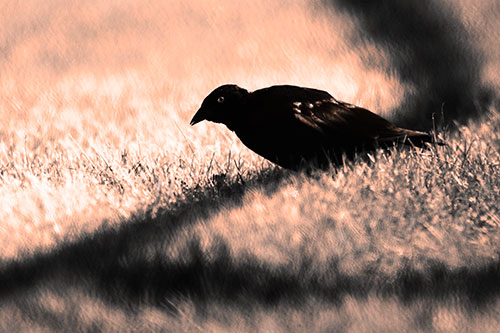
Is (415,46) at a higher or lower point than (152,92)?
lower

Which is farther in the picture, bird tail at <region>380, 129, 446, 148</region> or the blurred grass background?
bird tail at <region>380, 129, 446, 148</region>

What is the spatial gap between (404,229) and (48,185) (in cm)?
167

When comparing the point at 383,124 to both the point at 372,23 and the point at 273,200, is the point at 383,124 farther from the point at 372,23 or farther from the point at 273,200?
the point at 372,23

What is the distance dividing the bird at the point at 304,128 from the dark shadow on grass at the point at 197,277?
0.43 metres

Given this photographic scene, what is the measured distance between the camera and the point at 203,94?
483 cm

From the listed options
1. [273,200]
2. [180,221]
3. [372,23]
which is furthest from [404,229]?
[372,23]

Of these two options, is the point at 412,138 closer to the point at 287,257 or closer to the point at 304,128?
the point at 304,128

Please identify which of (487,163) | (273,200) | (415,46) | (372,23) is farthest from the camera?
(372,23)

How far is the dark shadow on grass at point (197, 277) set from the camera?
2418 mm

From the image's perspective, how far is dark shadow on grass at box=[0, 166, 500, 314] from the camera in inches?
95.2

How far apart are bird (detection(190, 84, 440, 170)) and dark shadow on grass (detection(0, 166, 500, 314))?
1.42 feet

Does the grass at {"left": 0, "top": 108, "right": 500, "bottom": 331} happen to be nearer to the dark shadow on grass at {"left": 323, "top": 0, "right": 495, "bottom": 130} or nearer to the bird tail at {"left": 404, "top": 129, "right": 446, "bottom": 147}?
the bird tail at {"left": 404, "top": 129, "right": 446, "bottom": 147}

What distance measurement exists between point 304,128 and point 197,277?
0.81 meters

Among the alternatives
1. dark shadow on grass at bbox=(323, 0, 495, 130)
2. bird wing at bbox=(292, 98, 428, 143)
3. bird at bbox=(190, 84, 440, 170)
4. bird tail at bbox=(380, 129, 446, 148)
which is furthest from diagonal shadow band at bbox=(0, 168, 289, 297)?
dark shadow on grass at bbox=(323, 0, 495, 130)
